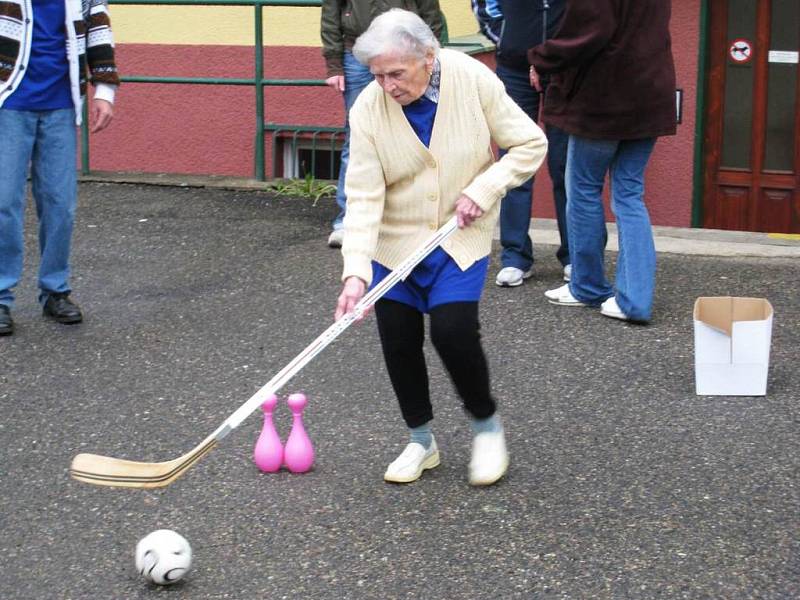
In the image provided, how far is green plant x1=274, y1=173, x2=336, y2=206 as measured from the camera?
9023 mm

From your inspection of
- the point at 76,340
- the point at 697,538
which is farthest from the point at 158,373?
the point at 697,538

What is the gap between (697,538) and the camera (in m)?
4.07

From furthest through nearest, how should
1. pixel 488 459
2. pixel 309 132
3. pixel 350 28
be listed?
pixel 309 132
pixel 350 28
pixel 488 459

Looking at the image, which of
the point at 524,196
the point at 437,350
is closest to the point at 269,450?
the point at 437,350

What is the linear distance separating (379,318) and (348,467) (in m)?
0.54

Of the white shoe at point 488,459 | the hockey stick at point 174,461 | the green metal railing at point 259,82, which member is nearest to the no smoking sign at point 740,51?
the green metal railing at point 259,82

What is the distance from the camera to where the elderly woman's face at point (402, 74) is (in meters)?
4.07

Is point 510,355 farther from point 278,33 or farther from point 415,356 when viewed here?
point 278,33

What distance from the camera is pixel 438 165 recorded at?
432cm

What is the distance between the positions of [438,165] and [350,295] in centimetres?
49

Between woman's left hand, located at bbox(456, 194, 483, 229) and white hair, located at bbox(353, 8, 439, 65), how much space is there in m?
0.46

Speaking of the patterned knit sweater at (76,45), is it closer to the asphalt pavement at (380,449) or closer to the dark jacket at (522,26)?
the asphalt pavement at (380,449)

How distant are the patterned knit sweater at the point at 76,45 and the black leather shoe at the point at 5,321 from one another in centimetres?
89

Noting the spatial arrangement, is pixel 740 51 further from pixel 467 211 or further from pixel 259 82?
pixel 467 211
